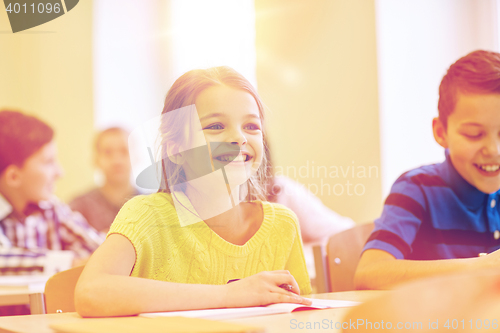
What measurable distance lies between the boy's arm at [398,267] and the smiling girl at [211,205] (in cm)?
10

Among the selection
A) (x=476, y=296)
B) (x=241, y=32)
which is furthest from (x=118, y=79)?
(x=476, y=296)

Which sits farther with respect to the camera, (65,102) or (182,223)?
(65,102)

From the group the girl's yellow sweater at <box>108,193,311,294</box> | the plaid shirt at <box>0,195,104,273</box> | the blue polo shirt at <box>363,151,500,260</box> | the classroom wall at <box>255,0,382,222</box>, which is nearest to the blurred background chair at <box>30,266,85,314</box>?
the girl's yellow sweater at <box>108,193,311,294</box>

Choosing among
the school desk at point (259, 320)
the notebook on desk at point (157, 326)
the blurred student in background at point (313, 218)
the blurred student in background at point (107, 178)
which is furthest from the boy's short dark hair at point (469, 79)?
the blurred student in background at point (107, 178)

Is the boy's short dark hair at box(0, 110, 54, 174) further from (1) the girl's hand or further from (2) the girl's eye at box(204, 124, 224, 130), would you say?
(1) the girl's hand

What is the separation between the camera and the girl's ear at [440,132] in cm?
86

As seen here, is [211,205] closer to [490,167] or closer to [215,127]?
[215,127]

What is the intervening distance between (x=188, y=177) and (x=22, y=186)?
3.96ft

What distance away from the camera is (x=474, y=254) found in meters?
0.83

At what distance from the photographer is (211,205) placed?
2.45 feet

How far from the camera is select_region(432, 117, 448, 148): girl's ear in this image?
857 millimetres

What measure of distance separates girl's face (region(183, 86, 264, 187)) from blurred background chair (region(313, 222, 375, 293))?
0.31 m

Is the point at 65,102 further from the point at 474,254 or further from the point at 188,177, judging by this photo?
the point at 474,254

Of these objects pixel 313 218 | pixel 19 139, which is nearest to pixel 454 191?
pixel 313 218
